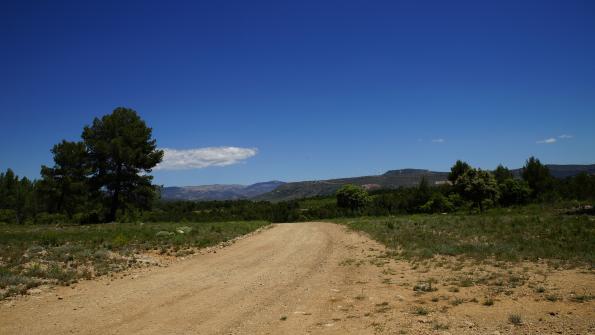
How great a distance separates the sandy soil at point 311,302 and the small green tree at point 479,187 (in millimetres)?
45992

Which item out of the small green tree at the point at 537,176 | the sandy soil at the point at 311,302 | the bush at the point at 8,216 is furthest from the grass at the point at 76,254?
the small green tree at the point at 537,176

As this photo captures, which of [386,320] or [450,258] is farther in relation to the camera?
[450,258]

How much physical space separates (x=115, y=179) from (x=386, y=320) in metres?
42.4

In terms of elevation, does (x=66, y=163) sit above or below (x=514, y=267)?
above

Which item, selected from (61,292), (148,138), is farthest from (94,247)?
(148,138)

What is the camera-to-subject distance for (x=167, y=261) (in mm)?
18938

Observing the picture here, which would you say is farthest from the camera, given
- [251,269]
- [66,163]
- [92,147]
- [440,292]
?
[66,163]

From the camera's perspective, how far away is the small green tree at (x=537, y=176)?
85.0 metres

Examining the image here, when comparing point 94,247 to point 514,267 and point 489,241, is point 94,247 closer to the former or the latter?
point 514,267

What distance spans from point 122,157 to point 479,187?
4904 centimetres

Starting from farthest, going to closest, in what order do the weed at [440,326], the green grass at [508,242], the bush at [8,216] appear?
the bush at [8,216] → the green grass at [508,242] → the weed at [440,326]

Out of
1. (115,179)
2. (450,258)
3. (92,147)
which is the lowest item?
(450,258)

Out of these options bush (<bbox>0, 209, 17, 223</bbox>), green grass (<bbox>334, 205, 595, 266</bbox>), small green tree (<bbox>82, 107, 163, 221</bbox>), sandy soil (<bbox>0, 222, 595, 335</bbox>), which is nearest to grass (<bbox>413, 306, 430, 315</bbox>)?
sandy soil (<bbox>0, 222, 595, 335</bbox>)

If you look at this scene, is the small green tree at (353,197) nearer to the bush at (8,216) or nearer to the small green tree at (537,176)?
the small green tree at (537,176)
